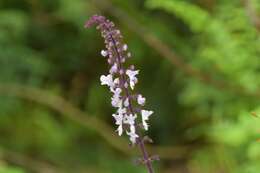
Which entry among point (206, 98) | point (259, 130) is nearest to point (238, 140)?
point (206, 98)

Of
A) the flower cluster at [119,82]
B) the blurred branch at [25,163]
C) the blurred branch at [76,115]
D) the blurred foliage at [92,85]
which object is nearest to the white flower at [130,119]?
the flower cluster at [119,82]

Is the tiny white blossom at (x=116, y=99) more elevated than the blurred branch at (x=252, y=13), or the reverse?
the blurred branch at (x=252, y=13)

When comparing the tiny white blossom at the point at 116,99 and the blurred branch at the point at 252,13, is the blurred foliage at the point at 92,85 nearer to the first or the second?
the blurred branch at the point at 252,13

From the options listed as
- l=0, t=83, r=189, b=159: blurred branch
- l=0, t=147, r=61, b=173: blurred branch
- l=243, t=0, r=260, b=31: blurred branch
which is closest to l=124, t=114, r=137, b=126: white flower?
l=243, t=0, r=260, b=31: blurred branch

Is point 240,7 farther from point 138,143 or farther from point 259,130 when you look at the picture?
point 138,143

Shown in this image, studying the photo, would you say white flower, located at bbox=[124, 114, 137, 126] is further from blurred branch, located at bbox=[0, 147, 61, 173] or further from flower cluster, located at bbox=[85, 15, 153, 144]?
blurred branch, located at bbox=[0, 147, 61, 173]

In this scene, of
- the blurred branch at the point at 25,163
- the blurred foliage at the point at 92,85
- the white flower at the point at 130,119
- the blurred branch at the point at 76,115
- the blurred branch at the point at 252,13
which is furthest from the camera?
the blurred branch at the point at 25,163
